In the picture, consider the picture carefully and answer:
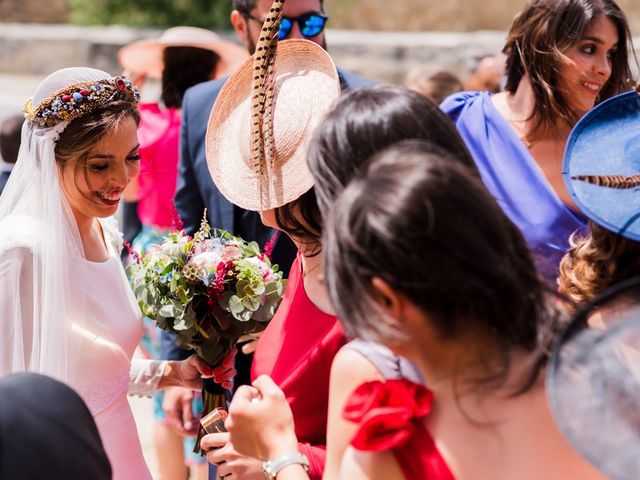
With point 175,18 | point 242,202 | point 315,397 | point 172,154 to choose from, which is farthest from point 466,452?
point 175,18

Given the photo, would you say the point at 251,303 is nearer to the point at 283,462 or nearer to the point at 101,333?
the point at 101,333

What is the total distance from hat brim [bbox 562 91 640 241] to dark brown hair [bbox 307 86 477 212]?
331 millimetres

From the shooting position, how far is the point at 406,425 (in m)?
1.42

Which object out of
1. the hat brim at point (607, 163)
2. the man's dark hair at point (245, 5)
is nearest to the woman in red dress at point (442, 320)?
the hat brim at point (607, 163)

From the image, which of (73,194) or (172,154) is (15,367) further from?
(172,154)

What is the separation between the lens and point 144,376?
2730 millimetres

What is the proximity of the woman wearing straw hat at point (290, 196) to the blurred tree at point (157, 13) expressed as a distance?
11.4 meters

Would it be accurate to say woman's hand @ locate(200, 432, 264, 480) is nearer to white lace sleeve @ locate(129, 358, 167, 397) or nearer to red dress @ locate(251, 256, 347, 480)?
red dress @ locate(251, 256, 347, 480)

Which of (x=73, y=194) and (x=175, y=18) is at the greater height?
(x=73, y=194)

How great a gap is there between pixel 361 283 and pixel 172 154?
3.29m

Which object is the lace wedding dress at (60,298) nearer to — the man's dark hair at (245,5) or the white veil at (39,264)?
the white veil at (39,264)

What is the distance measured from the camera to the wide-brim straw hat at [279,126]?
2230 millimetres

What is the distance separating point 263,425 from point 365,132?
1.99 feet

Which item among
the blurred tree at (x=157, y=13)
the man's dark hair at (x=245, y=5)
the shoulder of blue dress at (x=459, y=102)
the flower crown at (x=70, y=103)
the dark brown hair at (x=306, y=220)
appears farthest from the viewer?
the blurred tree at (x=157, y=13)
